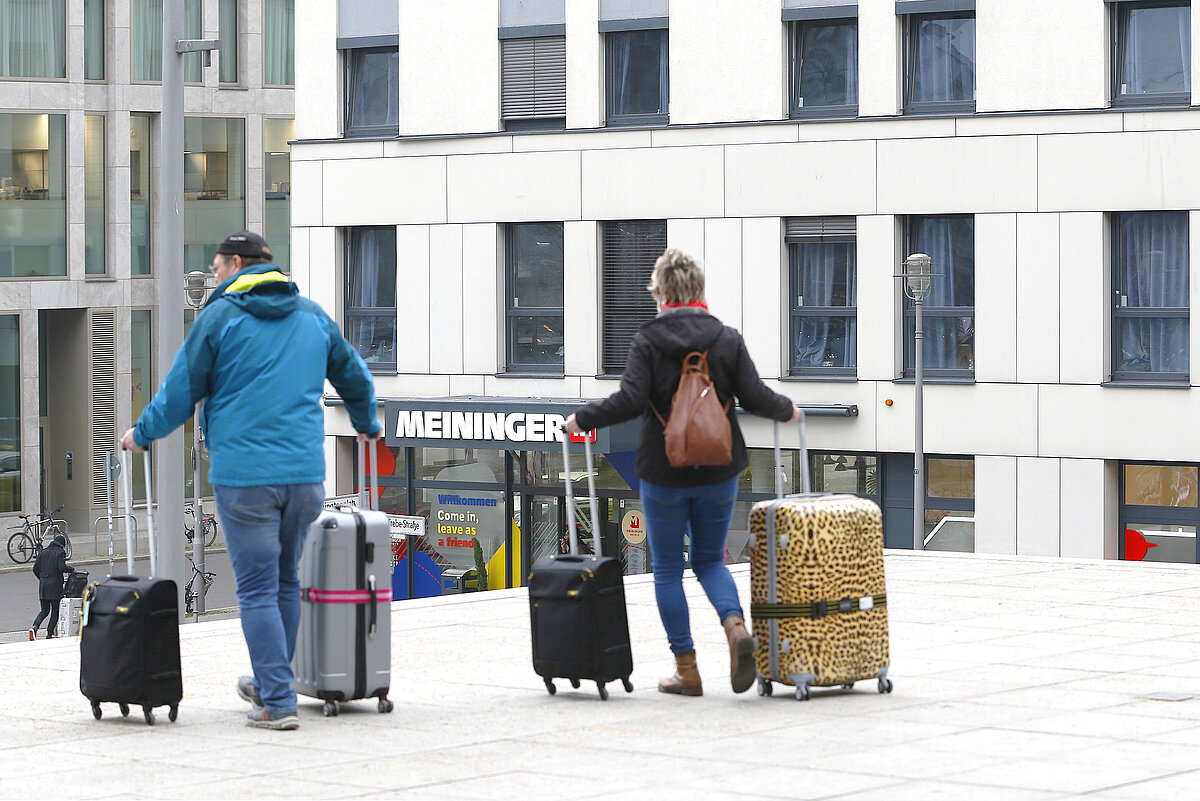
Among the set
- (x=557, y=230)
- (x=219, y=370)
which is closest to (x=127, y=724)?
(x=219, y=370)

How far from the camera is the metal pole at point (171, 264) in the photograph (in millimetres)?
16953

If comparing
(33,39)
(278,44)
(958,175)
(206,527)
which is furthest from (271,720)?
(278,44)

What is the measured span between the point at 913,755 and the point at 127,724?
10.6ft

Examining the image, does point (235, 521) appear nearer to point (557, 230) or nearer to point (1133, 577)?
point (1133, 577)

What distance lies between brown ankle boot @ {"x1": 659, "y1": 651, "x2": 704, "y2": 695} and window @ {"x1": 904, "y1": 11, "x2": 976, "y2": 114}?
18.4 metres

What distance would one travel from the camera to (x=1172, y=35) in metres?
24.6

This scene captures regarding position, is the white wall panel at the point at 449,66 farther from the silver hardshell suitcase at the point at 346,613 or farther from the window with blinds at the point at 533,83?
the silver hardshell suitcase at the point at 346,613

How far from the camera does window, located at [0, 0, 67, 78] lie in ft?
137

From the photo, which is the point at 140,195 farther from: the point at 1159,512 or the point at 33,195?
the point at 1159,512

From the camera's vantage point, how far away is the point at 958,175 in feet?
84.4

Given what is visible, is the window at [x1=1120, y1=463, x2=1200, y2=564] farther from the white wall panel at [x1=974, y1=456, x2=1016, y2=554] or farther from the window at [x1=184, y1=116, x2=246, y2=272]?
the window at [x1=184, y1=116, x2=246, y2=272]

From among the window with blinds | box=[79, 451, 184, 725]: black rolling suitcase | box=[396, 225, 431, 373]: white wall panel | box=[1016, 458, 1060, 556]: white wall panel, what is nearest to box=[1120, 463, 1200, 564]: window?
box=[1016, 458, 1060, 556]: white wall panel

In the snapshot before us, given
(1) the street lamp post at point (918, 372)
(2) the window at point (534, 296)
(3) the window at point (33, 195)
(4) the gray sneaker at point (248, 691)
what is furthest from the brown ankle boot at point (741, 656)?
(3) the window at point (33, 195)

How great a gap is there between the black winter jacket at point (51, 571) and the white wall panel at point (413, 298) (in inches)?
224
